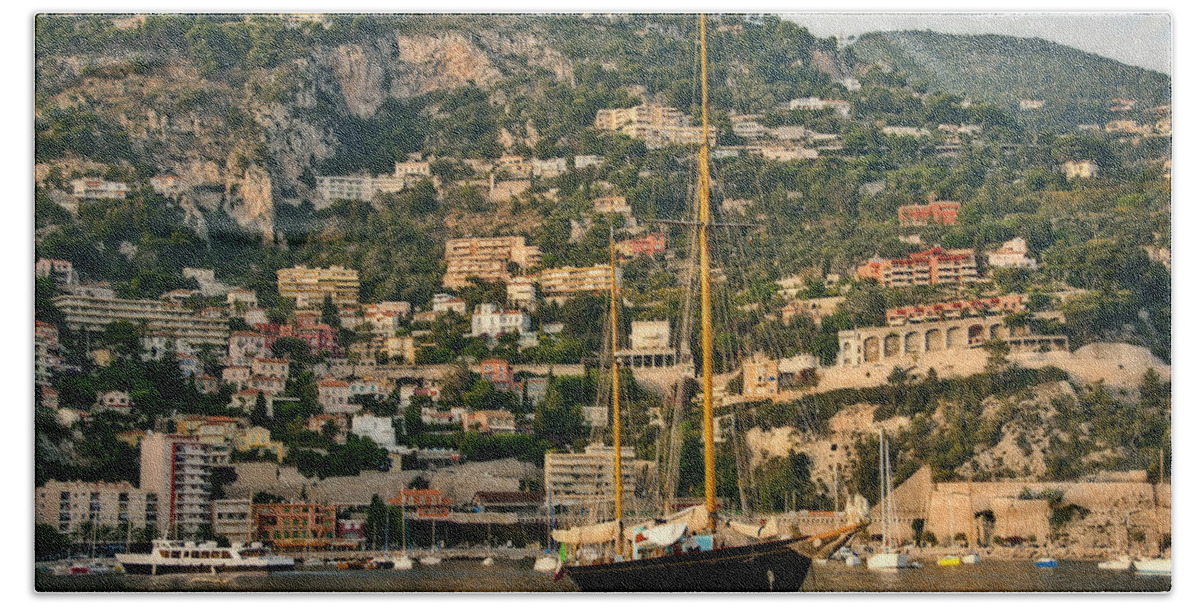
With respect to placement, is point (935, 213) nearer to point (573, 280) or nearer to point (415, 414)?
point (573, 280)

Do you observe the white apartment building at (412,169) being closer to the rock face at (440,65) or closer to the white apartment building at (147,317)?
the rock face at (440,65)

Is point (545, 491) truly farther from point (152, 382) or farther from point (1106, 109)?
point (1106, 109)

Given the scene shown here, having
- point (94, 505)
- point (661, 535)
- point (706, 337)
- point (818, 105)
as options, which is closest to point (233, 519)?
point (94, 505)

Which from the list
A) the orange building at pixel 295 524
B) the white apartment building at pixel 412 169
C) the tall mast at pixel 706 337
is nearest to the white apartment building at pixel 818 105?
the tall mast at pixel 706 337

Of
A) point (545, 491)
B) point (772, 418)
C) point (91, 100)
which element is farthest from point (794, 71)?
point (91, 100)

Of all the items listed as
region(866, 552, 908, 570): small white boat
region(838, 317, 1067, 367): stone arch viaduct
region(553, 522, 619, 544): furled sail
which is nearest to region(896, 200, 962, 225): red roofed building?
region(838, 317, 1067, 367): stone arch viaduct

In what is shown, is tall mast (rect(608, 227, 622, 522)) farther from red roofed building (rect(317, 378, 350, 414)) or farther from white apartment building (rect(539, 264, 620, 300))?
red roofed building (rect(317, 378, 350, 414))

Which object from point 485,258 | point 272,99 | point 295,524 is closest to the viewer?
point 295,524
